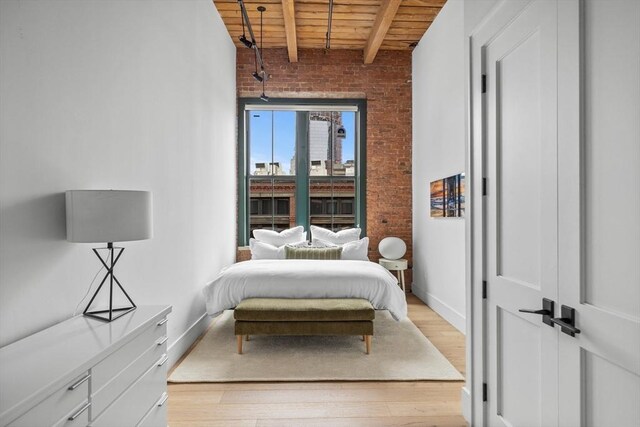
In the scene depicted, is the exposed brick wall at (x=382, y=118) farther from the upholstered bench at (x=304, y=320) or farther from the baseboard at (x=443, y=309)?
the upholstered bench at (x=304, y=320)

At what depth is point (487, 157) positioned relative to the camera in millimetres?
1959

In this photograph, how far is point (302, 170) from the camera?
20.1 ft

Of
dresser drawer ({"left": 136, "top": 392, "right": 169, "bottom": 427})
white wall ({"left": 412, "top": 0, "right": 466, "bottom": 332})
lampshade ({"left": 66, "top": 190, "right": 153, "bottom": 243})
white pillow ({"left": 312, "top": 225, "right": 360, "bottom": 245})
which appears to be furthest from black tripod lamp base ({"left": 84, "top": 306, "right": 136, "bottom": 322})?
white pillow ({"left": 312, "top": 225, "right": 360, "bottom": 245})

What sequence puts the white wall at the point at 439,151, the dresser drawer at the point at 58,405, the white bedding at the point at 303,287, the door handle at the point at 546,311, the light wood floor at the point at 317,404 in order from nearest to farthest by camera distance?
the dresser drawer at the point at 58,405
the door handle at the point at 546,311
the light wood floor at the point at 317,404
the white bedding at the point at 303,287
the white wall at the point at 439,151

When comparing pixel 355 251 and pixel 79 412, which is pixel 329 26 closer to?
pixel 355 251

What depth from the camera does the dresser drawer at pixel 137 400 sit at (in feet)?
4.75

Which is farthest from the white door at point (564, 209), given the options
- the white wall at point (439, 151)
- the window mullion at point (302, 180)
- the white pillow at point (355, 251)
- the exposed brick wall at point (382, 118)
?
the window mullion at point (302, 180)

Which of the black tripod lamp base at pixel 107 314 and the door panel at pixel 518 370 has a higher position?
the black tripod lamp base at pixel 107 314

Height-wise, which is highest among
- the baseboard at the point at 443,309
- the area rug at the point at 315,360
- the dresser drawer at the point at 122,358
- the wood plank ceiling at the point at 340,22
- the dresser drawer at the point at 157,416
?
the wood plank ceiling at the point at 340,22

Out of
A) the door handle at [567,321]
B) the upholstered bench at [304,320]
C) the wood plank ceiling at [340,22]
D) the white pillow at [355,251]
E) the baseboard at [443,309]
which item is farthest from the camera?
the white pillow at [355,251]

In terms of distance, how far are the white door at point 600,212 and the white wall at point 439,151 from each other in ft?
7.17

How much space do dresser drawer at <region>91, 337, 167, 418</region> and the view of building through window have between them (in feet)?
13.9

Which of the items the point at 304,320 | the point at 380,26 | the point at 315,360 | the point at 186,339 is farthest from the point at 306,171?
the point at 315,360

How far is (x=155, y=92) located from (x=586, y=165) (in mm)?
2843
